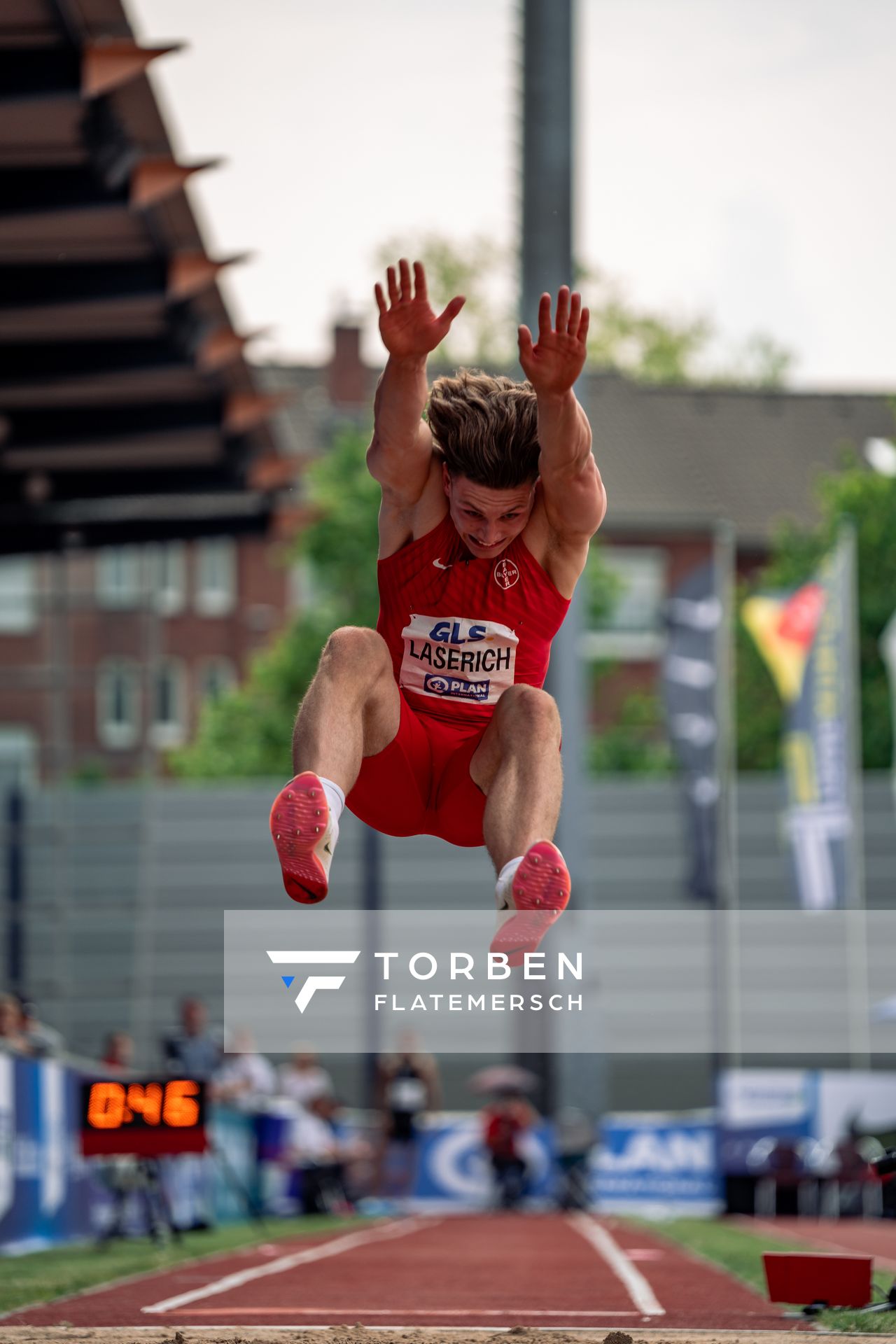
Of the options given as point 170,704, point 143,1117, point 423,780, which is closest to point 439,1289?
point 143,1117

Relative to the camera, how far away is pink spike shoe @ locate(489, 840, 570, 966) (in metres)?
Result: 5.73

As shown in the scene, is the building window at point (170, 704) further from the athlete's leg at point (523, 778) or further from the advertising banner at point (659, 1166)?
the athlete's leg at point (523, 778)

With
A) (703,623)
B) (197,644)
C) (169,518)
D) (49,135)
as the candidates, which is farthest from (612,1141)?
(197,644)

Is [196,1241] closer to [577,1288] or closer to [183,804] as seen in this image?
[577,1288]

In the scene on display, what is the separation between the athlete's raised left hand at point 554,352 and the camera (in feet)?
18.9

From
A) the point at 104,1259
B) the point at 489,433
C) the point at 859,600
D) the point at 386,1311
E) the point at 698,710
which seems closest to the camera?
the point at 489,433

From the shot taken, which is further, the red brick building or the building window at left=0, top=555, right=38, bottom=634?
the building window at left=0, top=555, right=38, bottom=634

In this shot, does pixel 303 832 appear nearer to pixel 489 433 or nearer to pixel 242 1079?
pixel 489 433

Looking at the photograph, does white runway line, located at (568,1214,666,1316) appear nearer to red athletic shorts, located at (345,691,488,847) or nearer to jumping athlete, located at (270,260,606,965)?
red athletic shorts, located at (345,691,488,847)

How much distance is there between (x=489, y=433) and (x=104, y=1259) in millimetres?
7218

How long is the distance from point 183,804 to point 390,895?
9.34ft

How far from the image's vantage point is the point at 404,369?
593cm

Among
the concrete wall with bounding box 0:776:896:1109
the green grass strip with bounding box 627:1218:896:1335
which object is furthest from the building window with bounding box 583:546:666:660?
the green grass strip with bounding box 627:1218:896:1335

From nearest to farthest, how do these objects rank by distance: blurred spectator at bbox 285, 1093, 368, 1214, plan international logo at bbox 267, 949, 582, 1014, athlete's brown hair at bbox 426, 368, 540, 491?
athlete's brown hair at bbox 426, 368, 540, 491, plan international logo at bbox 267, 949, 582, 1014, blurred spectator at bbox 285, 1093, 368, 1214
